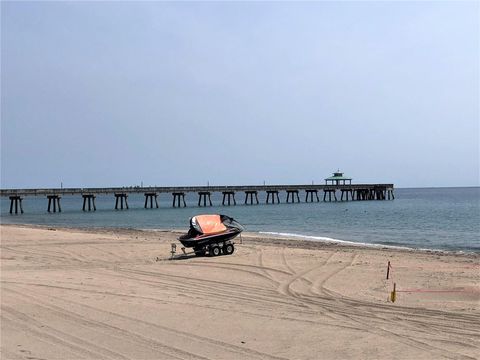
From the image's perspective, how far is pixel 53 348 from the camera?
24.7ft

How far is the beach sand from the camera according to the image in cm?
759

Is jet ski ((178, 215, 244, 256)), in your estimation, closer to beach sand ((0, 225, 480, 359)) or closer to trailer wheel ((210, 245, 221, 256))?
trailer wheel ((210, 245, 221, 256))

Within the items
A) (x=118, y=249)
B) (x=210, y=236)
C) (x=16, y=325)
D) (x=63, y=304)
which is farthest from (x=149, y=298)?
(x=118, y=249)

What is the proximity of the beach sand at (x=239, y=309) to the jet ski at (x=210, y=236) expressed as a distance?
1577 millimetres

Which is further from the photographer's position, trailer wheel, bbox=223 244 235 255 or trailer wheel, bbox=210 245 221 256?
trailer wheel, bbox=223 244 235 255

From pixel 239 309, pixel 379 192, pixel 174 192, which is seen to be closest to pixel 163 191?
pixel 174 192

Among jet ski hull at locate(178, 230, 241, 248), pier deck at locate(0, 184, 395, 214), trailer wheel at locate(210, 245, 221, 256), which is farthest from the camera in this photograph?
pier deck at locate(0, 184, 395, 214)

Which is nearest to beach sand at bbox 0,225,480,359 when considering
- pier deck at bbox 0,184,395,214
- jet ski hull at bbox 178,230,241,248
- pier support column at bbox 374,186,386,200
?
jet ski hull at bbox 178,230,241,248

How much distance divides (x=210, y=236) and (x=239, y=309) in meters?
9.41

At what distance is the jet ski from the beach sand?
5.17ft

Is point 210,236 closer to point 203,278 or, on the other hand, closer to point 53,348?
point 203,278

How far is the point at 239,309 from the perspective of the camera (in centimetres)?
1029

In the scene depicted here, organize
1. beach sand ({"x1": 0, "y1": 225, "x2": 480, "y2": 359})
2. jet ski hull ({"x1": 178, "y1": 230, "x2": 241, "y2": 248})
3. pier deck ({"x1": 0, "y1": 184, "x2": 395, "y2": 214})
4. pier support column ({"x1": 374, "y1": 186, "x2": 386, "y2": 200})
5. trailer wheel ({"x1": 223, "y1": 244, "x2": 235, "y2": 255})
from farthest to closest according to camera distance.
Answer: pier support column ({"x1": 374, "y1": 186, "x2": 386, "y2": 200}) < pier deck ({"x1": 0, "y1": 184, "x2": 395, "y2": 214}) < trailer wheel ({"x1": 223, "y1": 244, "x2": 235, "y2": 255}) < jet ski hull ({"x1": 178, "y1": 230, "x2": 241, "y2": 248}) < beach sand ({"x1": 0, "y1": 225, "x2": 480, "y2": 359})

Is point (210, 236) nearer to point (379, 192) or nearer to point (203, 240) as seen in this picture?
point (203, 240)
